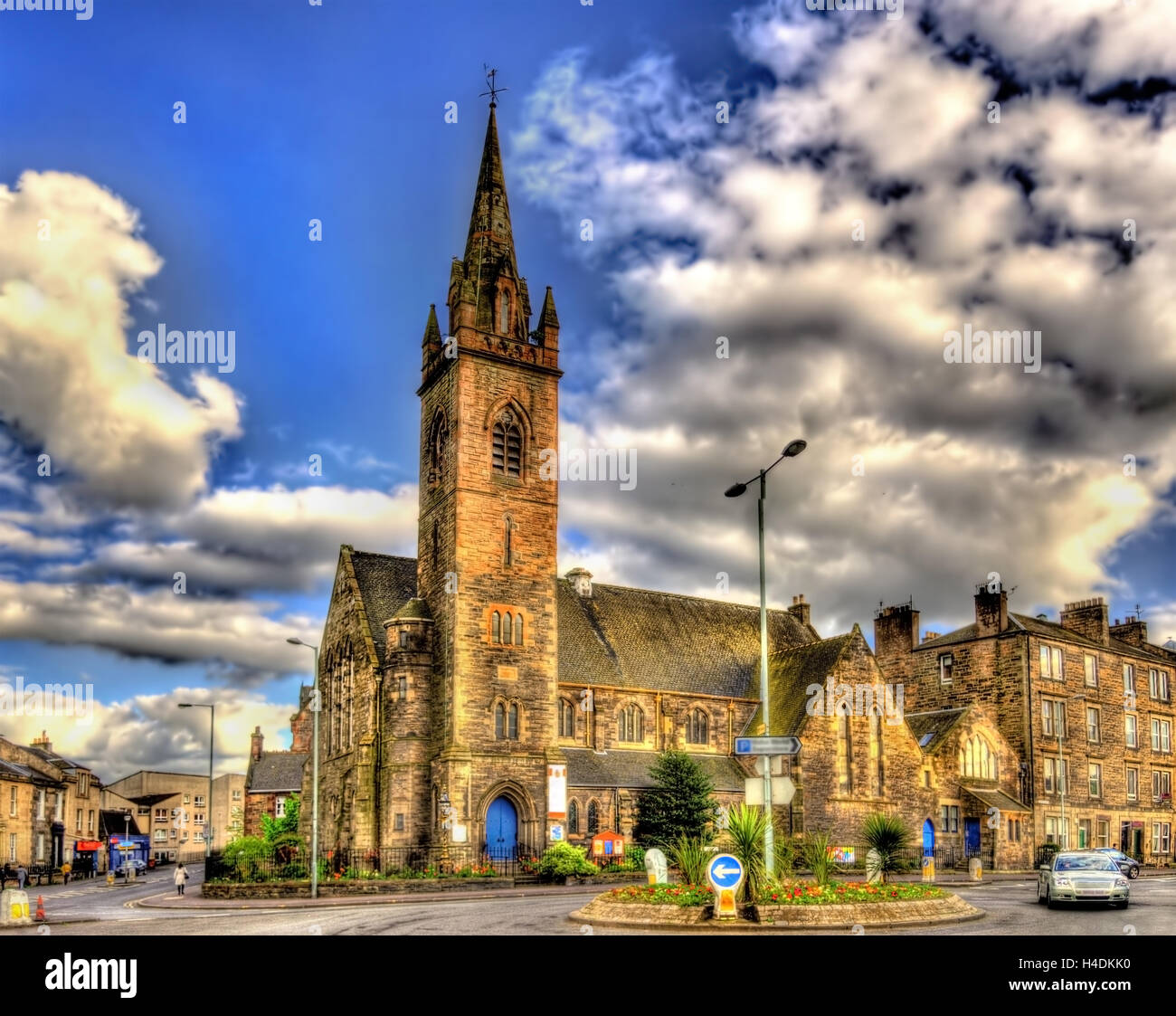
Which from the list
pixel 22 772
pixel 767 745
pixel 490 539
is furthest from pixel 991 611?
pixel 22 772

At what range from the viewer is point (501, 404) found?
49.8m

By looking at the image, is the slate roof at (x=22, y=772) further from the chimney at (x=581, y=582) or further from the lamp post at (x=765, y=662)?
the lamp post at (x=765, y=662)

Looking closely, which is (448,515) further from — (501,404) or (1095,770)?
(1095,770)

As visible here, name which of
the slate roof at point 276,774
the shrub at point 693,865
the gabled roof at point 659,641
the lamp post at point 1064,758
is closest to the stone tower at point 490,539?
the gabled roof at point 659,641

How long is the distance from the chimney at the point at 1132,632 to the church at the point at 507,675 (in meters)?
17.9

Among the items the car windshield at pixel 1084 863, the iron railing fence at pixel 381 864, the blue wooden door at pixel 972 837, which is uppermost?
the car windshield at pixel 1084 863

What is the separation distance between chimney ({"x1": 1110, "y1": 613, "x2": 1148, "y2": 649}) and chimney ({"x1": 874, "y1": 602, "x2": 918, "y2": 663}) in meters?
14.7

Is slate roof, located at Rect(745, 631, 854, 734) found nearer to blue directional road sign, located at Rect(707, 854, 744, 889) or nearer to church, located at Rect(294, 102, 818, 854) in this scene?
church, located at Rect(294, 102, 818, 854)

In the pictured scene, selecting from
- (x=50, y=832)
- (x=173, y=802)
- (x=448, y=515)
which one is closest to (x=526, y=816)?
(x=448, y=515)

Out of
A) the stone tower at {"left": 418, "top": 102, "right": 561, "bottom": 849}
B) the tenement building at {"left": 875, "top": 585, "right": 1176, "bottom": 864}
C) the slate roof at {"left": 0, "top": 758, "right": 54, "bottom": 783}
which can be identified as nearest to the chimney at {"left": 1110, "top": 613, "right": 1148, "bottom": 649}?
the tenement building at {"left": 875, "top": 585, "right": 1176, "bottom": 864}

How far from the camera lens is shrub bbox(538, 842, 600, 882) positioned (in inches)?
1640

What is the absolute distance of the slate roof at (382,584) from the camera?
1994 inches

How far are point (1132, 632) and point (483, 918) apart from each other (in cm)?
5848
